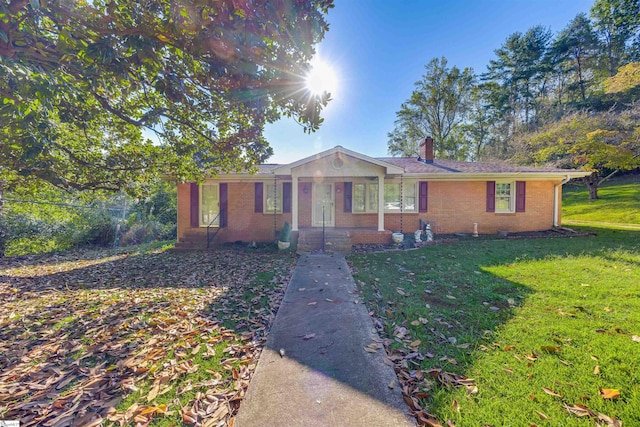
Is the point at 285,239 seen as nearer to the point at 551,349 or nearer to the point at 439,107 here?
the point at 551,349

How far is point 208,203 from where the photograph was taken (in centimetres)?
1152

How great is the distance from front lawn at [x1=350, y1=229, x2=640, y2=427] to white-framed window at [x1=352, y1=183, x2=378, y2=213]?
5352mm

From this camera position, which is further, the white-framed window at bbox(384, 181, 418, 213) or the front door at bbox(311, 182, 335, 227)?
the front door at bbox(311, 182, 335, 227)

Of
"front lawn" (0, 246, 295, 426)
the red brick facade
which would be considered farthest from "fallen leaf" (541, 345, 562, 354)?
the red brick facade

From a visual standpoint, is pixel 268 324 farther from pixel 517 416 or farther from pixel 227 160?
pixel 227 160

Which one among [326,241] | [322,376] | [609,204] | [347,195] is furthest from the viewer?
[609,204]

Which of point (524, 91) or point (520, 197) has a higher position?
point (524, 91)

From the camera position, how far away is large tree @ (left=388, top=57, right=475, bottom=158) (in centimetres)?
2397

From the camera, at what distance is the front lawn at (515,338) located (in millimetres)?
2166

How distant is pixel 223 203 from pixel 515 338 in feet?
35.2

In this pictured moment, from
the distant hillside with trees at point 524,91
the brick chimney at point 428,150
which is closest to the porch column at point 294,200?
the brick chimney at point 428,150

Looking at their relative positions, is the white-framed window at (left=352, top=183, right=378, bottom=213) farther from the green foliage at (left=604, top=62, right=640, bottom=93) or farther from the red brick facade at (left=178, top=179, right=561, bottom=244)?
the green foliage at (left=604, top=62, right=640, bottom=93)

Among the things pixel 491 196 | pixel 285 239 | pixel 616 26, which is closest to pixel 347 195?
pixel 285 239

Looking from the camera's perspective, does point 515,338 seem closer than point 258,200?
Yes
